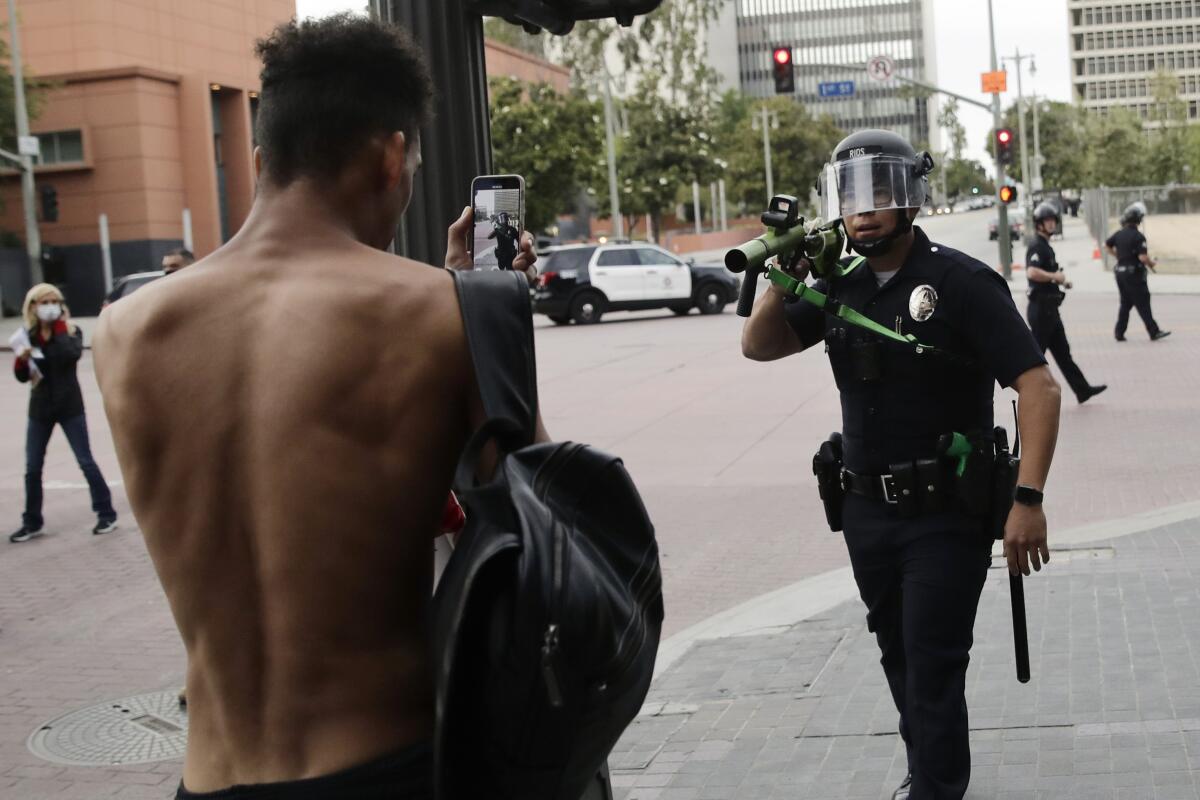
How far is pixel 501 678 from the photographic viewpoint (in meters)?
1.83

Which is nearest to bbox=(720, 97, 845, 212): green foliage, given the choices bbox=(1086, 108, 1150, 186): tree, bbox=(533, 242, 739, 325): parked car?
bbox=(1086, 108, 1150, 186): tree

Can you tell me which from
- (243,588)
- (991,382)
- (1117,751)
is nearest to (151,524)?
(243,588)

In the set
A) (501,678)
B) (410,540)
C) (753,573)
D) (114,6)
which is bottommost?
(753,573)

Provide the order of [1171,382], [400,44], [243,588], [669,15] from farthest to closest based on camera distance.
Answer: [669,15] < [1171,382] < [400,44] < [243,588]

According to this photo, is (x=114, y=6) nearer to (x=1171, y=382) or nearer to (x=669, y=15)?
(x=669, y=15)

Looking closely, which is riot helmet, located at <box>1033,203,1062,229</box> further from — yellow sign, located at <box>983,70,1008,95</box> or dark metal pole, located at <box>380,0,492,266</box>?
yellow sign, located at <box>983,70,1008,95</box>

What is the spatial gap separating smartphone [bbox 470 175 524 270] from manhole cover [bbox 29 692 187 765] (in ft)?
12.4

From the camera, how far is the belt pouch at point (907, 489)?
409cm

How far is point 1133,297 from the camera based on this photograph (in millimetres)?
20375

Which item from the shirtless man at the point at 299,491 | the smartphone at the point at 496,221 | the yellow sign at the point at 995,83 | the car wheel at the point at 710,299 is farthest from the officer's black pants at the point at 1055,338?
the yellow sign at the point at 995,83

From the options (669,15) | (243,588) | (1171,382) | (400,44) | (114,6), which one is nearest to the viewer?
(243,588)

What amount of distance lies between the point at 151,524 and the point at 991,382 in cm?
276

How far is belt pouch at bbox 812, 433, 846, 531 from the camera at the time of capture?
4391mm

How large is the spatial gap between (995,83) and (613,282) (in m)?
14.6
